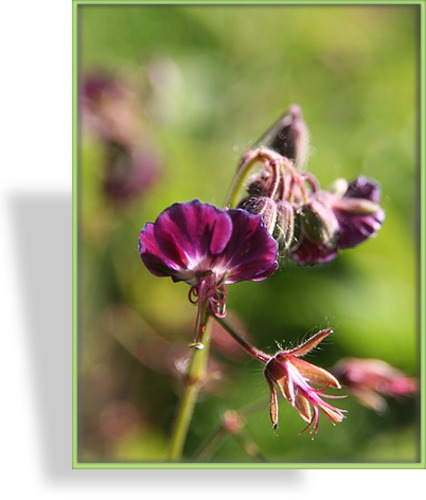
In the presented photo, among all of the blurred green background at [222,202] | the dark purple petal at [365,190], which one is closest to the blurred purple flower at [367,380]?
the blurred green background at [222,202]

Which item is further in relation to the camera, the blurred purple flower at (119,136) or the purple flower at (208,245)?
the blurred purple flower at (119,136)

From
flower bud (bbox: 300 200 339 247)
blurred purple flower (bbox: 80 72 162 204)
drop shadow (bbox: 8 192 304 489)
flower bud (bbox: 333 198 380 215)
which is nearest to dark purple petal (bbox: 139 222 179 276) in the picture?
flower bud (bbox: 300 200 339 247)

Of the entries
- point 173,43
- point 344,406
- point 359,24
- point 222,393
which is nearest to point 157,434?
point 222,393

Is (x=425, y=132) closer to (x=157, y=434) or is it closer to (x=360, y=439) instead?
(x=360, y=439)

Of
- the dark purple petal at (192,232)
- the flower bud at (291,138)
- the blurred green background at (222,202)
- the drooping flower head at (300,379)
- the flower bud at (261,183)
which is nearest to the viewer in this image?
the dark purple petal at (192,232)

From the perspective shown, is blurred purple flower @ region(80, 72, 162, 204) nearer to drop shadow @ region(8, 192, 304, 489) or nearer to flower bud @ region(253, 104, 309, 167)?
drop shadow @ region(8, 192, 304, 489)

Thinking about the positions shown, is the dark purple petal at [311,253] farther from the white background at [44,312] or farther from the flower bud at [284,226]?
the white background at [44,312]
